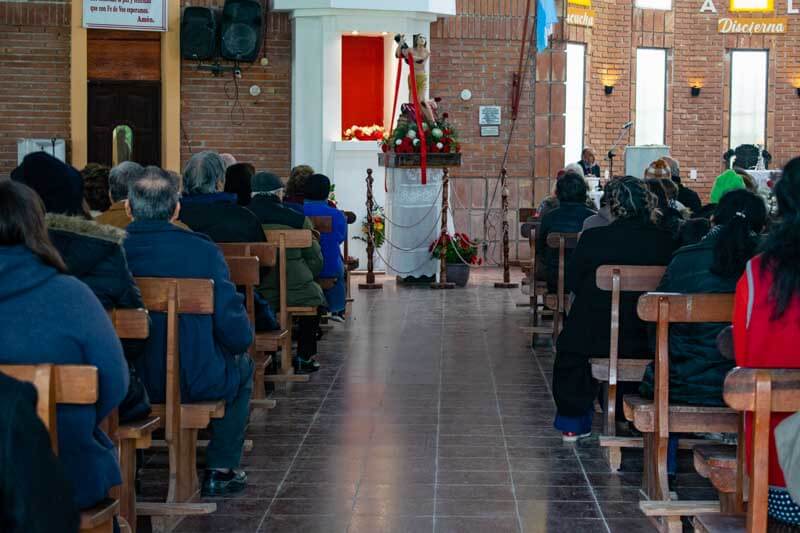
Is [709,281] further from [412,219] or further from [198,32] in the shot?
[198,32]

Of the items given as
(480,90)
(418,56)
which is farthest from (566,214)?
(480,90)

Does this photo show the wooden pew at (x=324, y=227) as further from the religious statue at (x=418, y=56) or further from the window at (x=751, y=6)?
the window at (x=751, y=6)

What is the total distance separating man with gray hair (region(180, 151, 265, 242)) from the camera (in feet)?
23.7

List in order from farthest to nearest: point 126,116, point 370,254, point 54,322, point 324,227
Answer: point 126,116 < point 370,254 < point 324,227 < point 54,322

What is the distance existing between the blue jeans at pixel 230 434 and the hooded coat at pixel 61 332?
201cm

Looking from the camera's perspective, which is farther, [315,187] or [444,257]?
[444,257]

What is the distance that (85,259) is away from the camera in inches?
169

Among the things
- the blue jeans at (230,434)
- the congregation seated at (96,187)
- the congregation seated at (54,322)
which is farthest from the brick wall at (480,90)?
the congregation seated at (54,322)

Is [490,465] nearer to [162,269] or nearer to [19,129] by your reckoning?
[162,269]

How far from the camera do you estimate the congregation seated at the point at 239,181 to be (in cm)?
805

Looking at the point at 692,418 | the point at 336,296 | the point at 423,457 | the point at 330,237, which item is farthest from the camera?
the point at 336,296

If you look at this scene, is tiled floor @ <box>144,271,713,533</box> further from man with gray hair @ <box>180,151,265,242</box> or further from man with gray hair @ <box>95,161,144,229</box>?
man with gray hair @ <box>95,161,144,229</box>

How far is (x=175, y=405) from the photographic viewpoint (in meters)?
5.17

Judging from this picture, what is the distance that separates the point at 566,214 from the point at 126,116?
898 cm
